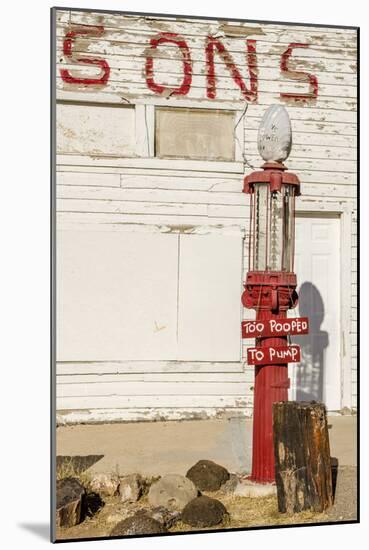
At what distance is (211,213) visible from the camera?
928cm

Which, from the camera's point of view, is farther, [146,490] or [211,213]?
[211,213]

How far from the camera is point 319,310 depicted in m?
9.29

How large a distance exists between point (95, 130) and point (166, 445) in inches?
105

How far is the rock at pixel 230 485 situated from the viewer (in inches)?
304

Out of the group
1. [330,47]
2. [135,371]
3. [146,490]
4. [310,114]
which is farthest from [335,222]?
[146,490]

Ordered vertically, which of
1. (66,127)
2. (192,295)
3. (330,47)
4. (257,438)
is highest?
(330,47)

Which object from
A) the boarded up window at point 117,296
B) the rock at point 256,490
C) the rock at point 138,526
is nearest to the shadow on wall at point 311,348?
the boarded up window at point 117,296

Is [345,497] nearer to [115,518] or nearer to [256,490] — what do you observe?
[256,490]

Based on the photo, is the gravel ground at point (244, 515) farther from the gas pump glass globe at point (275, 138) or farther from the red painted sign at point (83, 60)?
the red painted sign at point (83, 60)

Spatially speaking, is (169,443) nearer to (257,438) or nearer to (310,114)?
(257,438)

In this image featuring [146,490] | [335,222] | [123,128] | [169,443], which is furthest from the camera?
[335,222]

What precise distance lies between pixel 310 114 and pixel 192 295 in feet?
6.24

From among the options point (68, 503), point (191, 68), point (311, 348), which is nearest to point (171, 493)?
point (68, 503)

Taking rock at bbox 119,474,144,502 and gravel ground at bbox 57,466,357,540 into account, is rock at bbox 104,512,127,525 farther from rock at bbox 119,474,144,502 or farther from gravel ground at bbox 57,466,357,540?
rock at bbox 119,474,144,502
